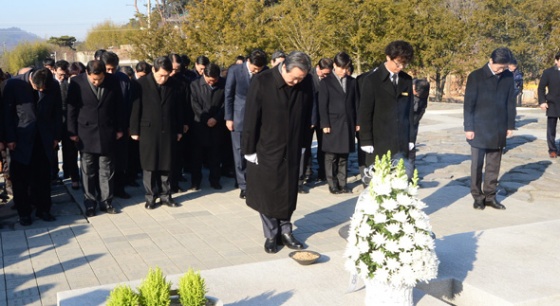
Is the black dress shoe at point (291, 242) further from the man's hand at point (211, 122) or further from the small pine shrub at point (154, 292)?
the man's hand at point (211, 122)

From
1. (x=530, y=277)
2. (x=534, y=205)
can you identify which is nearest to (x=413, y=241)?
(x=530, y=277)

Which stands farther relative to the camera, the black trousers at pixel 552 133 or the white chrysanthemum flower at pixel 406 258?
the black trousers at pixel 552 133

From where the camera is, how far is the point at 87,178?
755cm

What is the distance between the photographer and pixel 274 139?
5828 millimetres

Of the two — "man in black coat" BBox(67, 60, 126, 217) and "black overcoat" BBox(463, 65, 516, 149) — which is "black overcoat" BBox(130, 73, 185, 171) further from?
"black overcoat" BBox(463, 65, 516, 149)

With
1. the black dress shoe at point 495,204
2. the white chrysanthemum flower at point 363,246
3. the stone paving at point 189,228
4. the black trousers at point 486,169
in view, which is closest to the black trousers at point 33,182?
the stone paving at point 189,228

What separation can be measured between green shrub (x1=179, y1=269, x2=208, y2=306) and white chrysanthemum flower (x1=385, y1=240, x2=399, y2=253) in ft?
4.09

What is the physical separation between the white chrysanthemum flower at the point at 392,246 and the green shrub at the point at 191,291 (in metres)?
1.25

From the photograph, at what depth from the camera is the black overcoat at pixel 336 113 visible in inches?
343

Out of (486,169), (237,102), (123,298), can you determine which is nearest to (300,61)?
(123,298)

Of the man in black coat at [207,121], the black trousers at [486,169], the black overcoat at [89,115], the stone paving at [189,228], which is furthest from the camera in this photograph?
the man in black coat at [207,121]

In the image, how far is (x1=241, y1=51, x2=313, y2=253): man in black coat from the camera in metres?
5.79

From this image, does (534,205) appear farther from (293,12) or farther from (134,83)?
(293,12)

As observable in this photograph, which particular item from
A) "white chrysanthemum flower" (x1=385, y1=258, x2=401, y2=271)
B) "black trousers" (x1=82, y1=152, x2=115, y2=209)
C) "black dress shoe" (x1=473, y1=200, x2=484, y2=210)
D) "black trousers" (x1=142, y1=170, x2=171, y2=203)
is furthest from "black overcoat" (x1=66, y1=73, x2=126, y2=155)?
"black dress shoe" (x1=473, y1=200, x2=484, y2=210)
